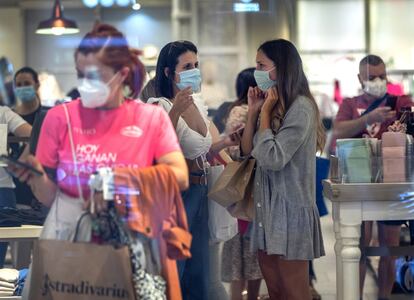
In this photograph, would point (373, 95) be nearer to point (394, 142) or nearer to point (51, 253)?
point (394, 142)

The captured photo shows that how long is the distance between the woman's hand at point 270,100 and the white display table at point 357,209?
44 centimetres

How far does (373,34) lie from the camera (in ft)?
32.0

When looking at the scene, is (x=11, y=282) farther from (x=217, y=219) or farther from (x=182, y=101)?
→ (x=182, y=101)

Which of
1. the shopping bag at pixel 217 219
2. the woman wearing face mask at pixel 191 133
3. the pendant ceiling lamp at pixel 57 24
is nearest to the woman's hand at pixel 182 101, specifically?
the woman wearing face mask at pixel 191 133

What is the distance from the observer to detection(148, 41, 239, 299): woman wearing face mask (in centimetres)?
292

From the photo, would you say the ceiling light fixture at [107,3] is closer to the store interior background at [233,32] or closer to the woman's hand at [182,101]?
the store interior background at [233,32]

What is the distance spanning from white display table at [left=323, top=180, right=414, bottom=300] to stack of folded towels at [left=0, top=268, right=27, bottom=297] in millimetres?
1304

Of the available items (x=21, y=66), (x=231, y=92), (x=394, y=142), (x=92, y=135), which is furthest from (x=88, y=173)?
(x=231, y=92)

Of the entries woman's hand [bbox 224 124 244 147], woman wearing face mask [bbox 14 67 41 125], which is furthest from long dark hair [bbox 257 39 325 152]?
woman wearing face mask [bbox 14 67 41 125]

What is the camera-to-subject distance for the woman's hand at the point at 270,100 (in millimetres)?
3277

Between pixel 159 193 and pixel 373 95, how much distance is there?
1769 mm

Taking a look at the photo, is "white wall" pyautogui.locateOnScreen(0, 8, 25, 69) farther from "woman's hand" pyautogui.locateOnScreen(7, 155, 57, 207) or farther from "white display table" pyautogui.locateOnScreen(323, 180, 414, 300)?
"white display table" pyautogui.locateOnScreen(323, 180, 414, 300)

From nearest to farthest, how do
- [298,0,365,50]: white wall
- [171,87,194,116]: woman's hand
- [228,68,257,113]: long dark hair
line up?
[171,87,194,116]: woman's hand, [228,68,257,113]: long dark hair, [298,0,365,50]: white wall

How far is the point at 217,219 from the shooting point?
128 inches
